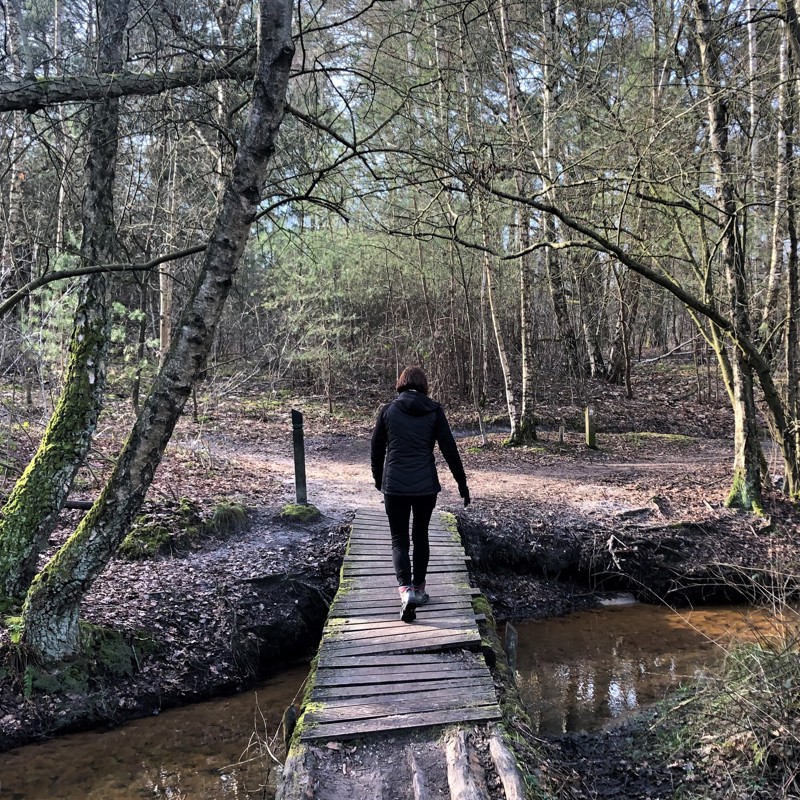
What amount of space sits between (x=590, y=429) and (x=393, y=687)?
34.5 feet

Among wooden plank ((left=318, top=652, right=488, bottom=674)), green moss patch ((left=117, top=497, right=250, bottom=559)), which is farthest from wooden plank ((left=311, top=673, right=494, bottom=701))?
green moss patch ((left=117, top=497, right=250, bottom=559))

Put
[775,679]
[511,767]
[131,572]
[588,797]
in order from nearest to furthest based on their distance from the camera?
[511,767]
[588,797]
[775,679]
[131,572]

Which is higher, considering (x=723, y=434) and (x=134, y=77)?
(x=134, y=77)

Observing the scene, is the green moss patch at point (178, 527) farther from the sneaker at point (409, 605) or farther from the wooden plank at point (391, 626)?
the sneaker at point (409, 605)

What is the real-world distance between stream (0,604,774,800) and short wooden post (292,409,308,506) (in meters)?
2.81

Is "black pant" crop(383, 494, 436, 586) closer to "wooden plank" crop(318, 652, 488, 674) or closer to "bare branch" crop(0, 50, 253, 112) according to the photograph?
"wooden plank" crop(318, 652, 488, 674)

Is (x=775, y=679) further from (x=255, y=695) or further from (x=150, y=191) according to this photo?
(x=150, y=191)

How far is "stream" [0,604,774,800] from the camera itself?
4277 millimetres

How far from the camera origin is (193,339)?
4512 mm

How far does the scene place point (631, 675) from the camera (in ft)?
20.0

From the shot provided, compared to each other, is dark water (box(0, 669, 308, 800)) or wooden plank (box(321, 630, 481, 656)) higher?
wooden plank (box(321, 630, 481, 656))

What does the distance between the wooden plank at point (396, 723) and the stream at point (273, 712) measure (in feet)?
3.86

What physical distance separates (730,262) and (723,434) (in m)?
8.42

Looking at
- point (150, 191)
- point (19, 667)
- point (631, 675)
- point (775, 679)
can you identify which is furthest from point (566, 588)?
point (150, 191)
